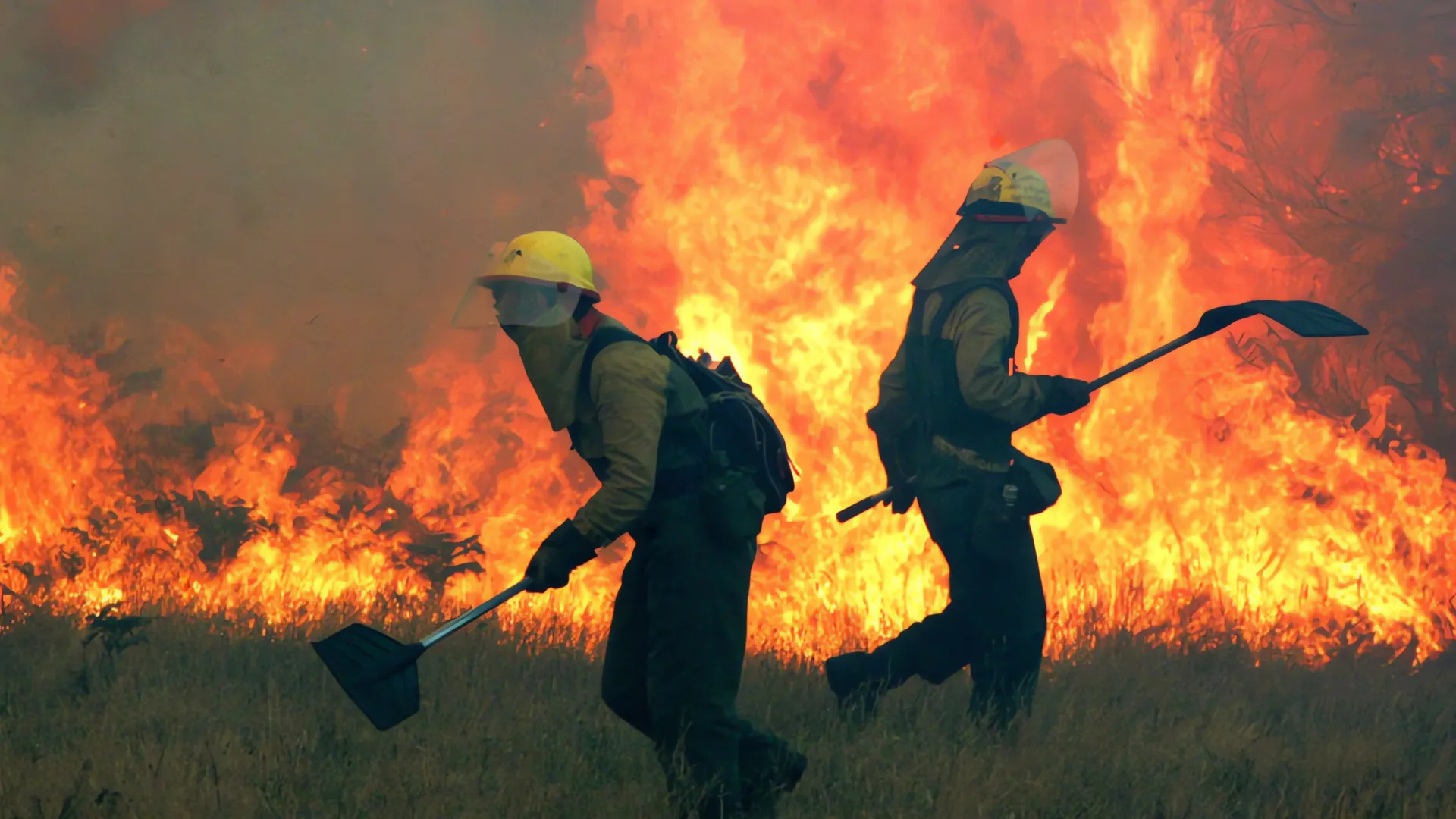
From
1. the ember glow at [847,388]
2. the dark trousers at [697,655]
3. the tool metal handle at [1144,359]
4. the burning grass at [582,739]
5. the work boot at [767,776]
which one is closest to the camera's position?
the dark trousers at [697,655]

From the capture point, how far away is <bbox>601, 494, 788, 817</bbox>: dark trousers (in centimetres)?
391

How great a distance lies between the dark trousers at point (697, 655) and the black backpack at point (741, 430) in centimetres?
19

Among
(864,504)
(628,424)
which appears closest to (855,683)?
(864,504)

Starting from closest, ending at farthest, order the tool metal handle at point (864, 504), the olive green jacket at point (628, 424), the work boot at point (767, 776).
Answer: the olive green jacket at point (628, 424) < the work boot at point (767, 776) < the tool metal handle at point (864, 504)

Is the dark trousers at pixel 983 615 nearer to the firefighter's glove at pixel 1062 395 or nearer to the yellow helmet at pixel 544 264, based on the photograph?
the firefighter's glove at pixel 1062 395

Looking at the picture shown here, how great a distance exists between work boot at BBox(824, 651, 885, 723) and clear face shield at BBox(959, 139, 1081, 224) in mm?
1752

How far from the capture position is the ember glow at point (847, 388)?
7.64 metres

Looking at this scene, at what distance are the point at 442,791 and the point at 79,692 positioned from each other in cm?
206

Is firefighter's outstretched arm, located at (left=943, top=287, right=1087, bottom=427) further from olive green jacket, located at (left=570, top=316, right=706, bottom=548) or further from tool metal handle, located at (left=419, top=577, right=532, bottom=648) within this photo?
tool metal handle, located at (left=419, top=577, right=532, bottom=648)

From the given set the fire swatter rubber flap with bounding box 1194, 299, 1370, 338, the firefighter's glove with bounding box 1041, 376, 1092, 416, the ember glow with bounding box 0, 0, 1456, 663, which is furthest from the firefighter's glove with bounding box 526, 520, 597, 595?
the ember glow with bounding box 0, 0, 1456, 663

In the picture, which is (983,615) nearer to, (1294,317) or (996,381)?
(996,381)

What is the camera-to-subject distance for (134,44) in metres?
9.77

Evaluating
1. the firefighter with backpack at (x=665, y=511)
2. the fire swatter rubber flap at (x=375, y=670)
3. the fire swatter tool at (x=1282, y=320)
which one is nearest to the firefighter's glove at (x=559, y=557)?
the firefighter with backpack at (x=665, y=511)

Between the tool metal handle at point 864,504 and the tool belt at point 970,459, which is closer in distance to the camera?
the tool belt at point 970,459
